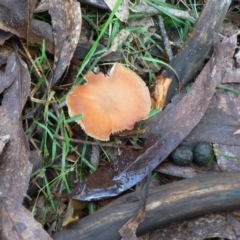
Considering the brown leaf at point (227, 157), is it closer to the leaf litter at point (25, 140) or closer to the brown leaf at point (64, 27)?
the leaf litter at point (25, 140)

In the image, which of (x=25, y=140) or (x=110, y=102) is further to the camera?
(x=110, y=102)

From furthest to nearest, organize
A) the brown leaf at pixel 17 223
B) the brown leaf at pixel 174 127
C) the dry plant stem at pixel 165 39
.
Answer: the dry plant stem at pixel 165 39 < the brown leaf at pixel 174 127 < the brown leaf at pixel 17 223

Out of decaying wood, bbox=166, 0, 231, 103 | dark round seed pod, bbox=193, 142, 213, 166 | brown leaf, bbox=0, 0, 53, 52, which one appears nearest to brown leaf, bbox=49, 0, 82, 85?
brown leaf, bbox=0, 0, 53, 52

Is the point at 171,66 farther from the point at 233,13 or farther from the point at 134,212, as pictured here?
the point at 134,212

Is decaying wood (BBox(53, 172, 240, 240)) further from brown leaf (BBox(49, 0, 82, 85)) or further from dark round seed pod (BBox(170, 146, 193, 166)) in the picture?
brown leaf (BBox(49, 0, 82, 85))

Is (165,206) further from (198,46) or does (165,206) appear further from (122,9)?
(122,9)

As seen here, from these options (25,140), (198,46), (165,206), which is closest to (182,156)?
(165,206)

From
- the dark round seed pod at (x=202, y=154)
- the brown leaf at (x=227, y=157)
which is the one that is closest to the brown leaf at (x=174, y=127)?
the dark round seed pod at (x=202, y=154)

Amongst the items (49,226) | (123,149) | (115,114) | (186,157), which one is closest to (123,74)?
(115,114)
